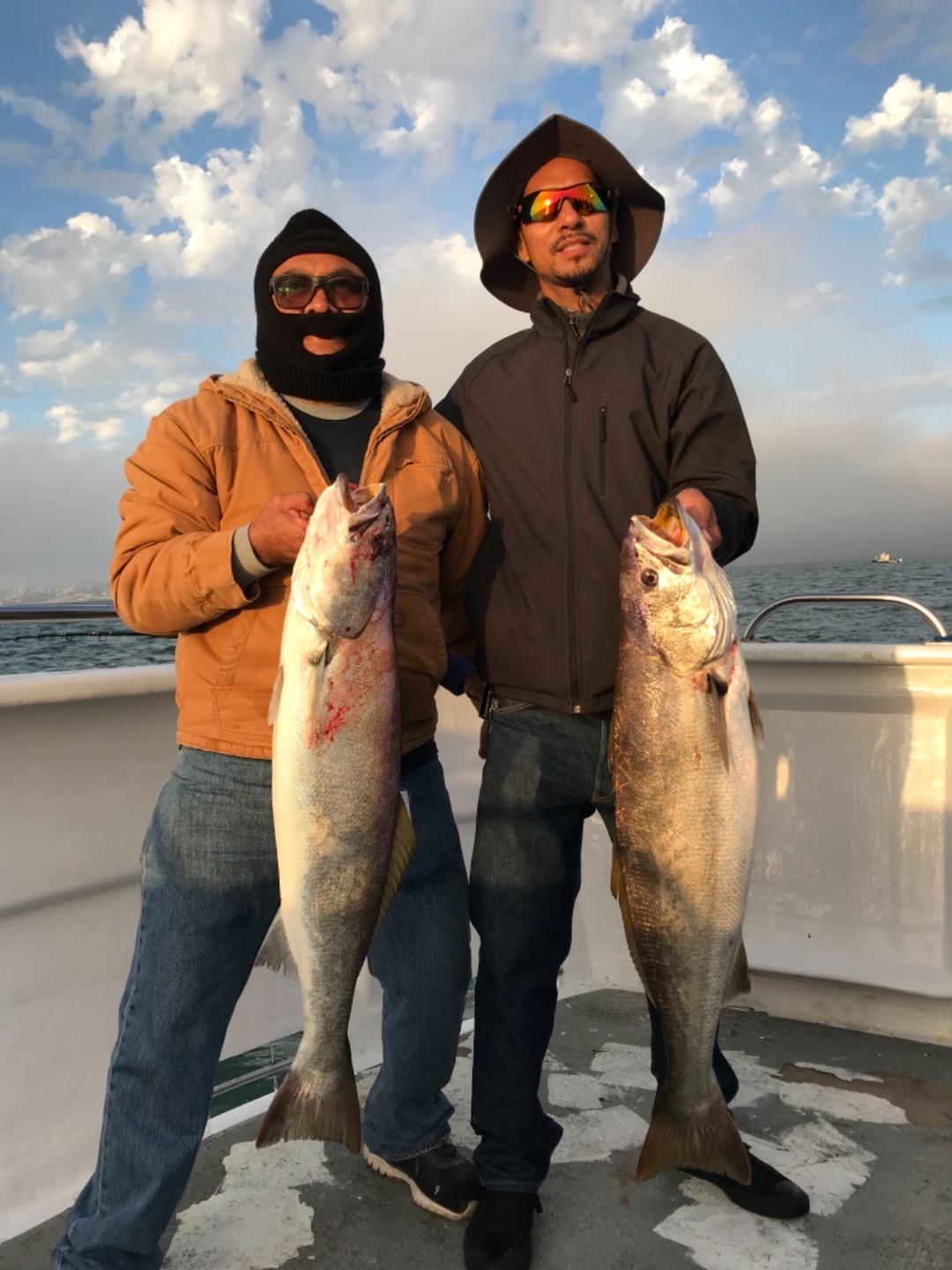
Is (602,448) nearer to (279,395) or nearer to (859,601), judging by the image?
(279,395)

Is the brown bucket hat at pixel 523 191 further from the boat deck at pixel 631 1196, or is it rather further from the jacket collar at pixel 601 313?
the boat deck at pixel 631 1196

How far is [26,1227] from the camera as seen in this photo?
125 inches

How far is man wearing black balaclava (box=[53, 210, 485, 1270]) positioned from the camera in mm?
2549

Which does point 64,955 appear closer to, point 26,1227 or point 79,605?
point 26,1227

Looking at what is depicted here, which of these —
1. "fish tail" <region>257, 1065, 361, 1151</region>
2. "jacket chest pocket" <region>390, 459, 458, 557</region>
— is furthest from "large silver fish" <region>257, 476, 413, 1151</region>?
"jacket chest pocket" <region>390, 459, 458, 557</region>

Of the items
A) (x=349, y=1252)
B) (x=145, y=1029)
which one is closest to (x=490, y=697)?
(x=145, y=1029)

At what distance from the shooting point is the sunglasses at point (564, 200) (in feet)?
10.7

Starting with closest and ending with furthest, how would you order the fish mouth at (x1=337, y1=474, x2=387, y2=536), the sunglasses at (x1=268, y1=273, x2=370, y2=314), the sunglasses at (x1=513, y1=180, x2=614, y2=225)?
1. the fish mouth at (x1=337, y1=474, x2=387, y2=536)
2. the sunglasses at (x1=268, y1=273, x2=370, y2=314)
3. the sunglasses at (x1=513, y1=180, x2=614, y2=225)

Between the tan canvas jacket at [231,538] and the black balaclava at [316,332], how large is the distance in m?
0.09

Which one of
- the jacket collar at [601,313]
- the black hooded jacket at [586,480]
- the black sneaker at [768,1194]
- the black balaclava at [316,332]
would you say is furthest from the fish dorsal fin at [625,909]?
the jacket collar at [601,313]

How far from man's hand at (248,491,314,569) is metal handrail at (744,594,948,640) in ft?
10.1

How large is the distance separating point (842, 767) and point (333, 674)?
3250mm

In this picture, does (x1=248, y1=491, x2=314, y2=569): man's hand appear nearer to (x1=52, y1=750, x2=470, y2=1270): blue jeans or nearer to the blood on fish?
the blood on fish

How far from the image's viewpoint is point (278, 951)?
2559 mm
